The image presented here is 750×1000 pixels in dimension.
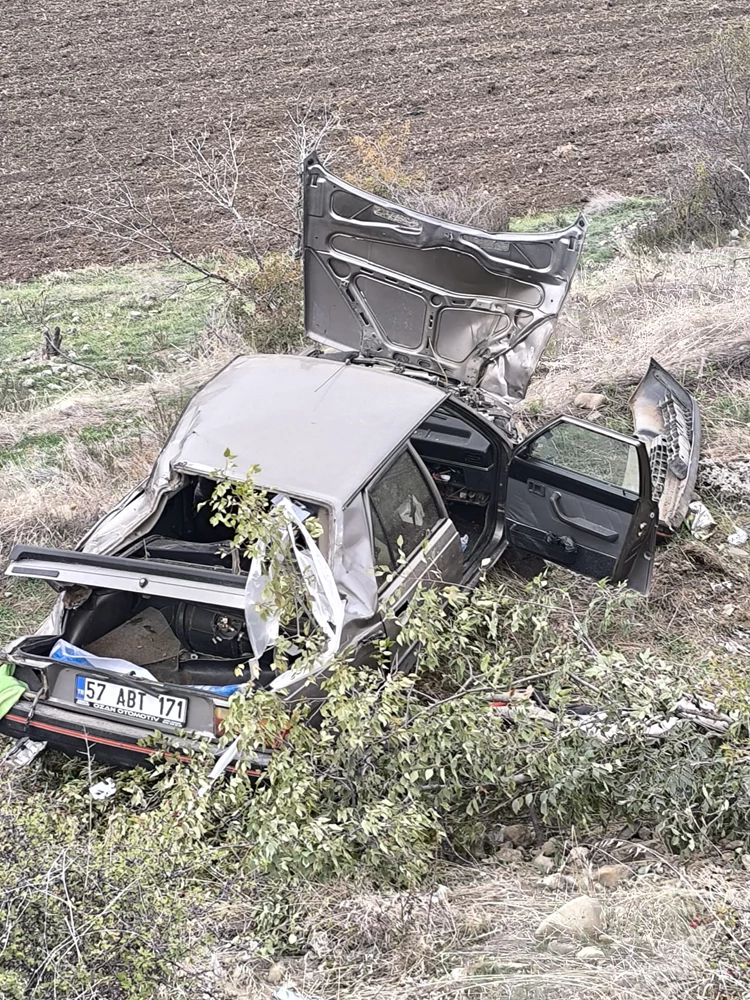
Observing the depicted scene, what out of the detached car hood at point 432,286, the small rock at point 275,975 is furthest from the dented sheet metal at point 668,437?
the small rock at point 275,975

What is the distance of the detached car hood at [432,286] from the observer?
236 inches

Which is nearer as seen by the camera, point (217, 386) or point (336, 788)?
point (336, 788)

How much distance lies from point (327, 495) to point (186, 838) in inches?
68.2

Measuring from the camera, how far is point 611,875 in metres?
3.56

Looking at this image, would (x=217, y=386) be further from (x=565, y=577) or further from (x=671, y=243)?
(x=671, y=243)

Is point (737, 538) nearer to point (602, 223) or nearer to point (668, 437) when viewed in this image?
point (668, 437)

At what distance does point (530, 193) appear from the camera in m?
15.9

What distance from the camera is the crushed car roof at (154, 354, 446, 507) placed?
4629mm

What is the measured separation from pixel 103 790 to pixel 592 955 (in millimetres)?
2209

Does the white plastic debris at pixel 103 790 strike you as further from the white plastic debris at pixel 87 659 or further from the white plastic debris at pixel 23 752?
the white plastic debris at pixel 87 659

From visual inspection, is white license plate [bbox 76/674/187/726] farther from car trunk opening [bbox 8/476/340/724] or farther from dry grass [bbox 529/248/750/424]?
dry grass [bbox 529/248/750/424]

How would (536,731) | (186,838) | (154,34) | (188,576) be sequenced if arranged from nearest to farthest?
(186,838) < (536,731) < (188,576) < (154,34)

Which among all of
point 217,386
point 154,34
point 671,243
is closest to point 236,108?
point 154,34

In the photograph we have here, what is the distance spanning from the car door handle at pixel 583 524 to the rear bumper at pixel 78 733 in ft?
8.72
